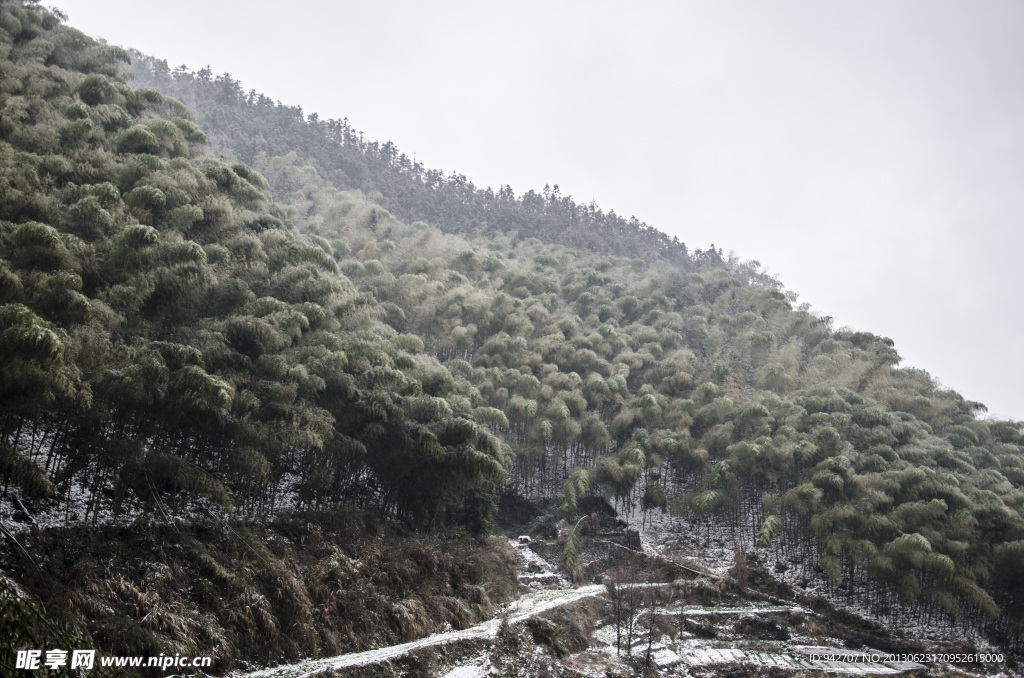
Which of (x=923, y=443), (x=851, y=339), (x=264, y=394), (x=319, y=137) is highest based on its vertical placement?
(x=319, y=137)

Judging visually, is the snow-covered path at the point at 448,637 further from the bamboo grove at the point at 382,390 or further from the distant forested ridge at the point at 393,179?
the distant forested ridge at the point at 393,179

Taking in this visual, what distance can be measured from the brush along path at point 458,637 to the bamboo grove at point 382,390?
270cm

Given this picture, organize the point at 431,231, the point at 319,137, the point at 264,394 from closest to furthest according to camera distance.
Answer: the point at 264,394 < the point at 431,231 < the point at 319,137

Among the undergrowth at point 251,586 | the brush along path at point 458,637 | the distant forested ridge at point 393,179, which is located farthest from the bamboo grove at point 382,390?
the distant forested ridge at point 393,179

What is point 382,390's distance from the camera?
462 inches

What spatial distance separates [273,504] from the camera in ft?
36.7

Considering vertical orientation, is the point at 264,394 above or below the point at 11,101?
below

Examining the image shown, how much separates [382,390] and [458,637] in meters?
5.06

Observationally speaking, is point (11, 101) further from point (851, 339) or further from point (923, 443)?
point (851, 339)

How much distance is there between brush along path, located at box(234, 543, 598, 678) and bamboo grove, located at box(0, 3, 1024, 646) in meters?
2.70

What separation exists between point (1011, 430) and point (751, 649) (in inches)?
598

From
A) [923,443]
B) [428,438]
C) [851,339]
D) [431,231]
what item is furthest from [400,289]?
[851,339]

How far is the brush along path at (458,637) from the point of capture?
7.71m

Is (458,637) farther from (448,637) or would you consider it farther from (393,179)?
(393,179)
